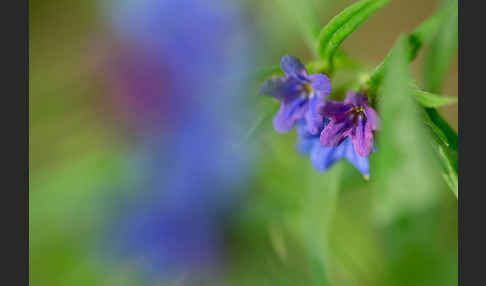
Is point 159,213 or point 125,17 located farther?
point 125,17

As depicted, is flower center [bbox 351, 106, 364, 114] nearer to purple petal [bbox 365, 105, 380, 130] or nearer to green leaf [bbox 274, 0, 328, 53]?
purple petal [bbox 365, 105, 380, 130]

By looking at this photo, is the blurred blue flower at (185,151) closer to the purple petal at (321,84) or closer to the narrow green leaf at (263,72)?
the narrow green leaf at (263,72)

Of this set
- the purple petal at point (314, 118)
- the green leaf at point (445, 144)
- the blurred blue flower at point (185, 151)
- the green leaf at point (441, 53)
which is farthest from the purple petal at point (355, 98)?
the green leaf at point (441, 53)

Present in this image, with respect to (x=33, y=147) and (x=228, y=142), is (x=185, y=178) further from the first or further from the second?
(x=33, y=147)

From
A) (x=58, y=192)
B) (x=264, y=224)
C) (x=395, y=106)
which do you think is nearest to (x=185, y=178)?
(x=264, y=224)

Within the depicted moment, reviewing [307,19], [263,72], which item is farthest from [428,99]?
[307,19]

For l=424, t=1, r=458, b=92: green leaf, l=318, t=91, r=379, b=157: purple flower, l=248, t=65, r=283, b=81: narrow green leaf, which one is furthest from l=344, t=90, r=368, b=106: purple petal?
l=424, t=1, r=458, b=92: green leaf
